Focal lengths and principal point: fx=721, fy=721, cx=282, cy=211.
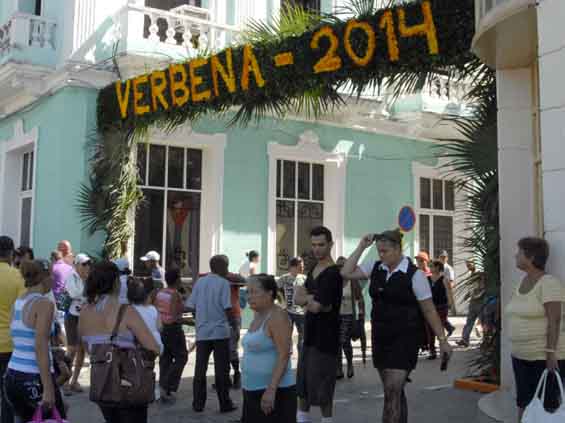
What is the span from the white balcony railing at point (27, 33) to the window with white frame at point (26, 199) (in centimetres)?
250

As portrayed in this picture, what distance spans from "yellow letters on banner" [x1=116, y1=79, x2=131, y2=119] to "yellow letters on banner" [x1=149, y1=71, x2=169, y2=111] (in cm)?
78

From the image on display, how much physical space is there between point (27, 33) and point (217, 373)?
963 cm

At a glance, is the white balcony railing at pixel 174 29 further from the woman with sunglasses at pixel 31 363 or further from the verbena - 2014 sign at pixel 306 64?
the woman with sunglasses at pixel 31 363

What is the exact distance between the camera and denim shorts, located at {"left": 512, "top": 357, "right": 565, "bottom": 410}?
4879 millimetres

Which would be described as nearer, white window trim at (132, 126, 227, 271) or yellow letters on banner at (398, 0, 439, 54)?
yellow letters on banner at (398, 0, 439, 54)

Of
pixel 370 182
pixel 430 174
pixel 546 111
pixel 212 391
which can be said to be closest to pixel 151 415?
pixel 212 391

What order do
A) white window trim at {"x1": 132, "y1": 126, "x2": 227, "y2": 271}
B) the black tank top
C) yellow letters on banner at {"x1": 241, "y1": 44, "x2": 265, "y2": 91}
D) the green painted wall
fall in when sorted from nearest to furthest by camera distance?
1. yellow letters on banner at {"x1": 241, "y1": 44, "x2": 265, "y2": 91}
2. the black tank top
3. the green painted wall
4. white window trim at {"x1": 132, "y1": 126, "x2": 227, "y2": 271}

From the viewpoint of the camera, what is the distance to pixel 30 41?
14.6 m

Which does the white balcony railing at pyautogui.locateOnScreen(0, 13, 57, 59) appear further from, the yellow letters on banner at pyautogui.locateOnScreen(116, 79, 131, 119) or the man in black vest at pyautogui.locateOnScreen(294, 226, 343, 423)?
the man in black vest at pyautogui.locateOnScreen(294, 226, 343, 423)

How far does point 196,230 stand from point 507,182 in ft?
30.5

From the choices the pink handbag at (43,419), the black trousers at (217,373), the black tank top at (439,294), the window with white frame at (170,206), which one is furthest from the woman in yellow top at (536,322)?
the window with white frame at (170,206)

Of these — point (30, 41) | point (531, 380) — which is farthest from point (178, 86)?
point (531, 380)

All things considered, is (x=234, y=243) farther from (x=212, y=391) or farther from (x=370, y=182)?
(x=212, y=391)

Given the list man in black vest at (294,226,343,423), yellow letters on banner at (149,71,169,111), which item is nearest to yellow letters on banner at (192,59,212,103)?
yellow letters on banner at (149,71,169,111)
